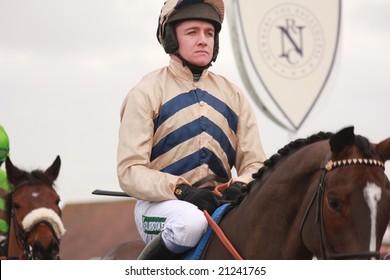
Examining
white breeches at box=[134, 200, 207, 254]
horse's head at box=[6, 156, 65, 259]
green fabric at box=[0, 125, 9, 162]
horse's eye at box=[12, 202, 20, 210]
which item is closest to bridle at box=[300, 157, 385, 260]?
white breeches at box=[134, 200, 207, 254]

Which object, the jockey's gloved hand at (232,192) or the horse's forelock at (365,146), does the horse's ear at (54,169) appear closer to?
the jockey's gloved hand at (232,192)

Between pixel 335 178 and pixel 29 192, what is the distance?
189 inches

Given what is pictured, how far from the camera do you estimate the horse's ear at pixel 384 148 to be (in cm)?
432

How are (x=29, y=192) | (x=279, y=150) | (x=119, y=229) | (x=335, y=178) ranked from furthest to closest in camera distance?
1. (x=119, y=229)
2. (x=29, y=192)
3. (x=279, y=150)
4. (x=335, y=178)

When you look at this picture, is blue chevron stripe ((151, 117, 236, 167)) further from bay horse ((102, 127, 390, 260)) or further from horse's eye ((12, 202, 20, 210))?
horse's eye ((12, 202, 20, 210))

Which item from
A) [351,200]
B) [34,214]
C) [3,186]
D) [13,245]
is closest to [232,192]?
[351,200]

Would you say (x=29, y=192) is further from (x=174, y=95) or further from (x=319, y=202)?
(x=319, y=202)

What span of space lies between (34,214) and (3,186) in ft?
3.35

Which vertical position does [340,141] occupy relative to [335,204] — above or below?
above

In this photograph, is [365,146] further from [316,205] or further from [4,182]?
[4,182]

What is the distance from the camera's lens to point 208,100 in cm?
570

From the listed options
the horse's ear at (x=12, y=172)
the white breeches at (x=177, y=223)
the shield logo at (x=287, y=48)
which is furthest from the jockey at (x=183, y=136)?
the shield logo at (x=287, y=48)

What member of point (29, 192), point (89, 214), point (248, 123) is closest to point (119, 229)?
point (89, 214)

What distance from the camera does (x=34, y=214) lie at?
8.13 metres
